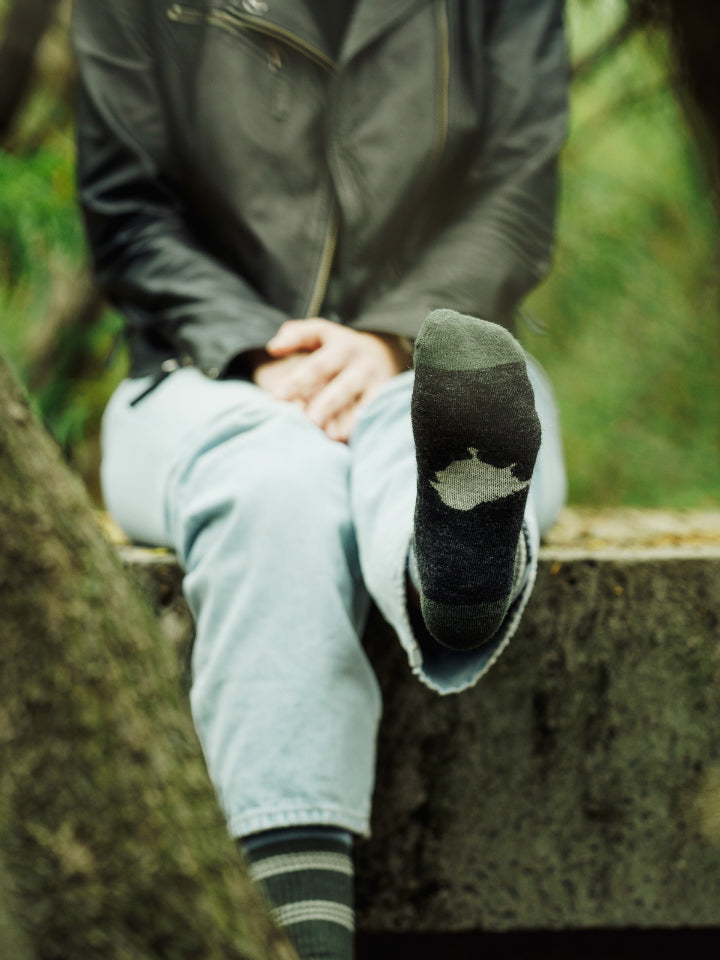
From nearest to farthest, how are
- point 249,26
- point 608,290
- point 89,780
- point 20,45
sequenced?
point 89,780 → point 249,26 → point 20,45 → point 608,290

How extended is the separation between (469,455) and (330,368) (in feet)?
1.14

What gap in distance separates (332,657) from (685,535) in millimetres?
738

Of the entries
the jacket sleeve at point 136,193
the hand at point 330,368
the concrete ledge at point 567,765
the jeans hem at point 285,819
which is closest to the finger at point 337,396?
the hand at point 330,368

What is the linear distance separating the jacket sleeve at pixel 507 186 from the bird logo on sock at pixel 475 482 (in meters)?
0.38

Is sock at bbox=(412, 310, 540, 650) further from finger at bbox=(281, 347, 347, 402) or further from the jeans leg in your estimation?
finger at bbox=(281, 347, 347, 402)

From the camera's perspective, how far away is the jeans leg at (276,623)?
2.26ft

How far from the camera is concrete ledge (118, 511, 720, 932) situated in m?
1.02

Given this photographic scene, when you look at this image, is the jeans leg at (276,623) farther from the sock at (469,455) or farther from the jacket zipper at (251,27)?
the jacket zipper at (251,27)

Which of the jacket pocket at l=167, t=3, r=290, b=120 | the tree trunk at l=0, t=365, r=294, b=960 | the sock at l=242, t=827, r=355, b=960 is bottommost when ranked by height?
the sock at l=242, t=827, r=355, b=960

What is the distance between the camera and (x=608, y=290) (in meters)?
3.15

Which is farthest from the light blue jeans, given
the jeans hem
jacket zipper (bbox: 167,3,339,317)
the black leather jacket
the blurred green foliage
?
the blurred green foliage

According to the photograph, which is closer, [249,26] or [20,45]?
[249,26]

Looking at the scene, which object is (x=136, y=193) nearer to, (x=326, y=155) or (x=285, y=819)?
(x=326, y=155)

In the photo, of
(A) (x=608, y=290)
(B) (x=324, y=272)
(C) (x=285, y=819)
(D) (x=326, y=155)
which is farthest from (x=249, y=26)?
(A) (x=608, y=290)
